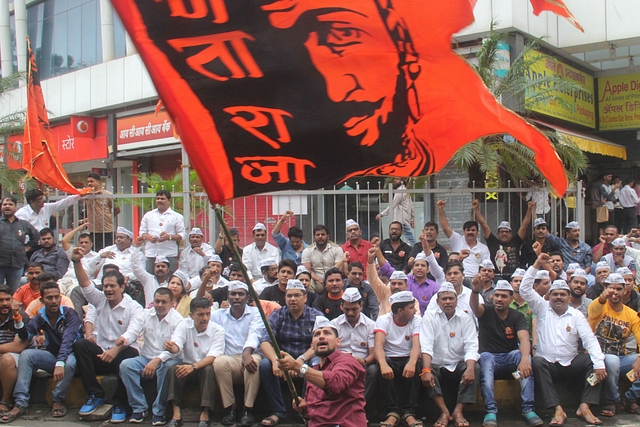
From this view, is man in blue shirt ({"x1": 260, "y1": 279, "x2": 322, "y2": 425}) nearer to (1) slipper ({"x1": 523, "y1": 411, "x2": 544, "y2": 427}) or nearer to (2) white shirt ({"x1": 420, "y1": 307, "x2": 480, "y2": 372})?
(2) white shirt ({"x1": 420, "y1": 307, "x2": 480, "y2": 372})

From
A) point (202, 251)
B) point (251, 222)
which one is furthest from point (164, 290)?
point (251, 222)

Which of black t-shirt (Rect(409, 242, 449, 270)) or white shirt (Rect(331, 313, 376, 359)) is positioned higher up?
black t-shirt (Rect(409, 242, 449, 270))

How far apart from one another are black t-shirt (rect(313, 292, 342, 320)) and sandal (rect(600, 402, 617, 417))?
3.09 m

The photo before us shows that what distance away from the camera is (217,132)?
13.1ft

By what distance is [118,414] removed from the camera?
766cm

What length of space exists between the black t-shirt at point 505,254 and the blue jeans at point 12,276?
6763 millimetres

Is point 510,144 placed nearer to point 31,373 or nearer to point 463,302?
point 463,302

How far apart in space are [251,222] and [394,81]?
6349mm

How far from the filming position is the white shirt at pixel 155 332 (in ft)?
26.0

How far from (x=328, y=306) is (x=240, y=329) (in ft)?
3.53

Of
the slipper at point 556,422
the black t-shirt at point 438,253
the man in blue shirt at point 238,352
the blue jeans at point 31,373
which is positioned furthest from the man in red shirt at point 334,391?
the black t-shirt at point 438,253

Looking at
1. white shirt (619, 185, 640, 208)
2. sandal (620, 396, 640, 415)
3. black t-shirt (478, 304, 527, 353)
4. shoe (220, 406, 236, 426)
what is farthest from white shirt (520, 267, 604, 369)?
white shirt (619, 185, 640, 208)

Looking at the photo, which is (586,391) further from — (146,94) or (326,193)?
(146,94)

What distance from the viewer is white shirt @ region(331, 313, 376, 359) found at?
7723 mm
